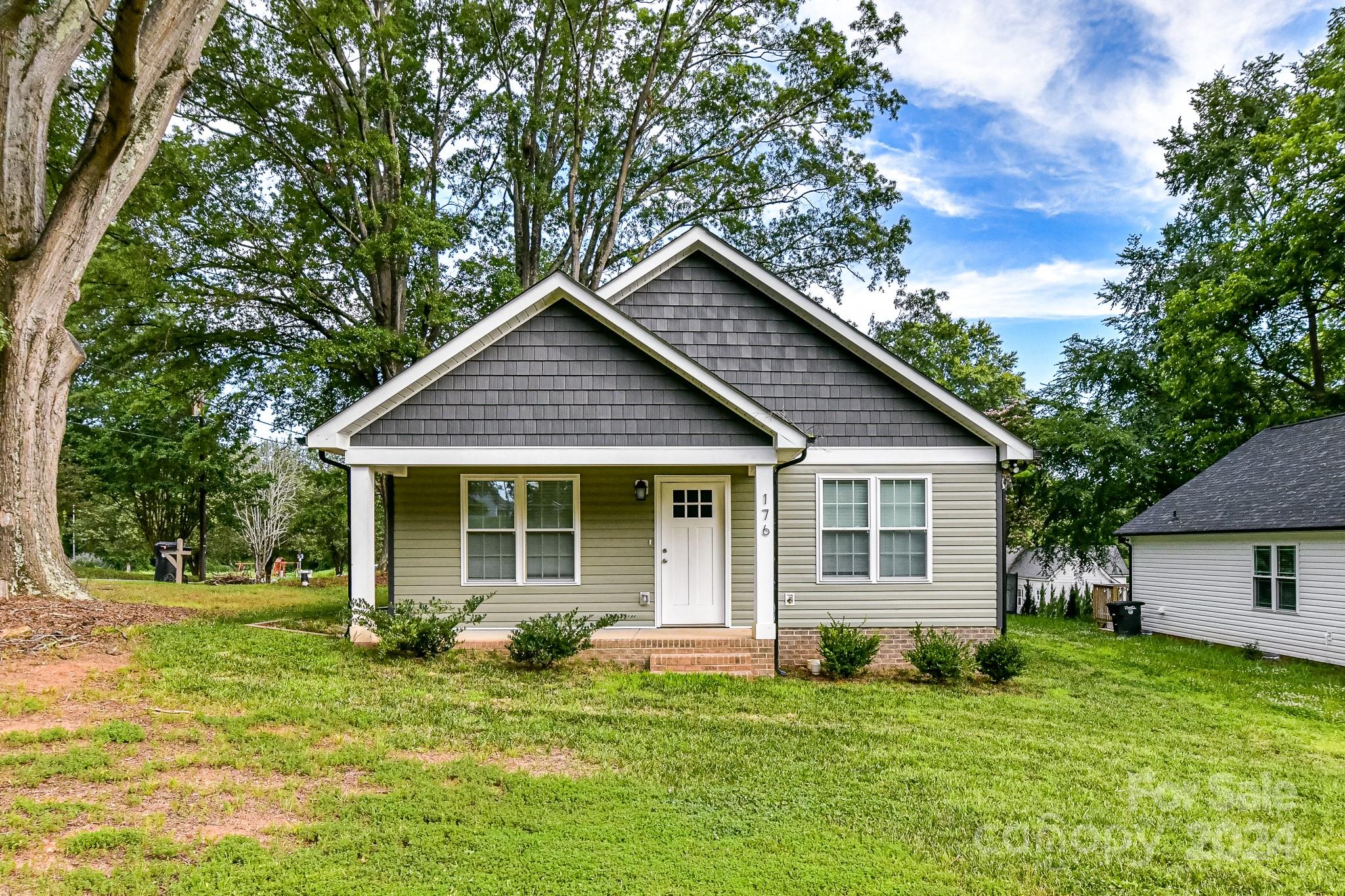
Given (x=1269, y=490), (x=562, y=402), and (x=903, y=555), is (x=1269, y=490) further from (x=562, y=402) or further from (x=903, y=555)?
(x=562, y=402)

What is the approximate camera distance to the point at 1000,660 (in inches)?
326

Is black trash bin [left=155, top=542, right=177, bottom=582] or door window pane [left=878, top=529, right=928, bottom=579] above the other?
door window pane [left=878, top=529, right=928, bottom=579]

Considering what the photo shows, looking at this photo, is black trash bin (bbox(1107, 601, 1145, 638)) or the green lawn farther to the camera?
black trash bin (bbox(1107, 601, 1145, 638))

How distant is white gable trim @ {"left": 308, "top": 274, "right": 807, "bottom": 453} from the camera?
310 inches

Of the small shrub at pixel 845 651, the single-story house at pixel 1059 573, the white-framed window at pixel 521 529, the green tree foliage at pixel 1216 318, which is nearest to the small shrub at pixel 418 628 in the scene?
the white-framed window at pixel 521 529

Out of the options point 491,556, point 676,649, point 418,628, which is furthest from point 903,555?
point 418,628

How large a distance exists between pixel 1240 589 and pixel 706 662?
11809 mm

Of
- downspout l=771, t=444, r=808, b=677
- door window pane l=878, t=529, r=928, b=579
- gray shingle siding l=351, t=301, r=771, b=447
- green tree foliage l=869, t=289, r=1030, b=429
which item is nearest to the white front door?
downspout l=771, t=444, r=808, b=677

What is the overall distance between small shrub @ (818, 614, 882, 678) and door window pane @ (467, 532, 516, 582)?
4.28 metres

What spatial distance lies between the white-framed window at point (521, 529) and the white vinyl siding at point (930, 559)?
3.04m

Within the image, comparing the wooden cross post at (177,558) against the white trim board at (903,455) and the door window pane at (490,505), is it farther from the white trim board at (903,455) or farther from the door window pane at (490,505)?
the white trim board at (903,455)

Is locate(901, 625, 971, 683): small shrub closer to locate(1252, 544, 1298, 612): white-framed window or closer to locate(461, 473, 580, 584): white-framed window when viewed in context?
locate(461, 473, 580, 584): white-framed window

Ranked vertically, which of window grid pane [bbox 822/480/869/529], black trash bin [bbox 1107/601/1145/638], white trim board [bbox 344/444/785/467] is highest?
white trim board [bbox 344/444/785/467]

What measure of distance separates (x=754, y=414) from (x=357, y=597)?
542 cm
